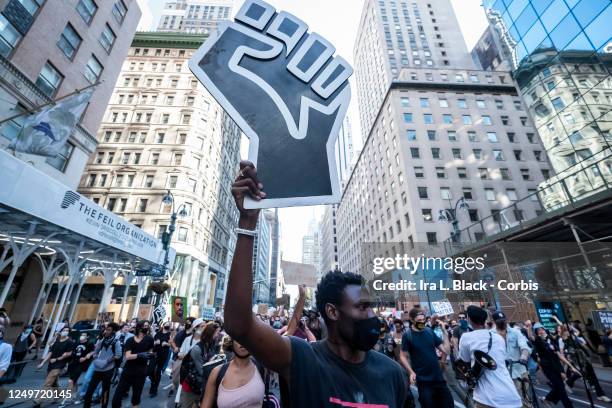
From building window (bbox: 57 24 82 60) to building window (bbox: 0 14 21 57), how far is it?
2.81 meters

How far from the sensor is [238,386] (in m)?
3.21

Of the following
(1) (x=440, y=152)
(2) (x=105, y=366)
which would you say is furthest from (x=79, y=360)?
(1) (x=440, y=152)

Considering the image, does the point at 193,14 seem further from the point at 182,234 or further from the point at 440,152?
the point at 440,152

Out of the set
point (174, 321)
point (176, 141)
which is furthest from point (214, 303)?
point (174, 321)

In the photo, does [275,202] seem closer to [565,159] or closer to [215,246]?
[565,159]

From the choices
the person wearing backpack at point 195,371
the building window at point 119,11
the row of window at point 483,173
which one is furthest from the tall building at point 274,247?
the person wearing backpack at point 195,371

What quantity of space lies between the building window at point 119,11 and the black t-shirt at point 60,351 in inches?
1012

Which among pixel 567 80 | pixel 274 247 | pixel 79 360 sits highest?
pixel 274 247

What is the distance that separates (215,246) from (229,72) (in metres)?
42.6

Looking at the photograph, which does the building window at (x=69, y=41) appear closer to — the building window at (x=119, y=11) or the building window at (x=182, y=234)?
the building window at (x=119, y=11)

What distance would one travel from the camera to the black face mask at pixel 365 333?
1.76 m

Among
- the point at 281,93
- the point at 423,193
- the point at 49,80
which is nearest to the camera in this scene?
the point at 281,93

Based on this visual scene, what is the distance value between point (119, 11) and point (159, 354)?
27.5 m

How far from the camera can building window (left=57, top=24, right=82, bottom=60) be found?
17.6m
